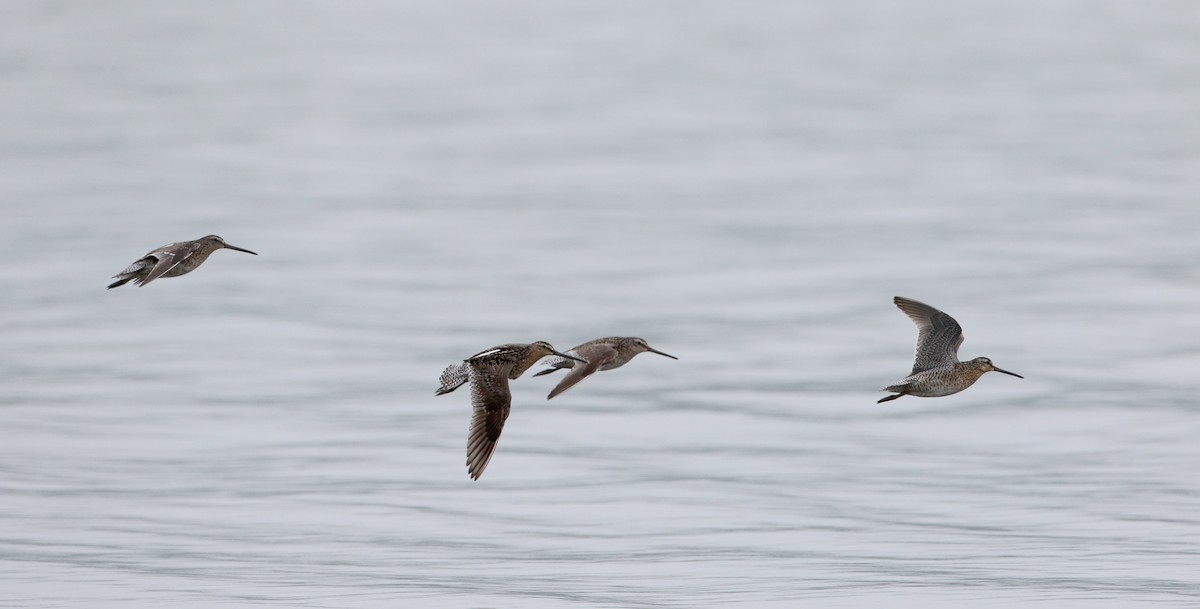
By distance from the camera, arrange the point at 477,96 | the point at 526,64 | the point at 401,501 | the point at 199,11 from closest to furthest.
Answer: the point at 401,501
the point at 477,96
the point at 526,64
the point at 199,11

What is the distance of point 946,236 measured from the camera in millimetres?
30312

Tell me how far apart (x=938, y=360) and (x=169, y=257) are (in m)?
5.82

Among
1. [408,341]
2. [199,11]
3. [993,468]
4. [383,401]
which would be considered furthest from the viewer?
[199,11]

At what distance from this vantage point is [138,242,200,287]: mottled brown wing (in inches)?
603

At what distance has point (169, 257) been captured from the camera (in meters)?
15.8

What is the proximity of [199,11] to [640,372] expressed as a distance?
4209 cm

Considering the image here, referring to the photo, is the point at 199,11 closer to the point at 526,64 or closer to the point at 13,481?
the point at 526,64

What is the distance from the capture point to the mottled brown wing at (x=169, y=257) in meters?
15.3

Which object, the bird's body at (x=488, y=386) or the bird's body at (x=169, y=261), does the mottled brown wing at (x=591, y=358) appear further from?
the bird's body at (x=169, y=261)

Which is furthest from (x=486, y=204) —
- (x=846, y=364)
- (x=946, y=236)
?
(x=846, y=364)

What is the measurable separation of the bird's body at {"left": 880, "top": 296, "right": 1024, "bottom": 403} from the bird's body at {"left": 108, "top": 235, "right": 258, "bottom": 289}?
203 inches

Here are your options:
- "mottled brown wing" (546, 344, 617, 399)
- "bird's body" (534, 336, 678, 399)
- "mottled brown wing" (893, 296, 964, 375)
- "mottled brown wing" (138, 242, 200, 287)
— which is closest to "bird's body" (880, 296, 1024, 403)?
"mottled brown wing" (893, 296, 964, 375)

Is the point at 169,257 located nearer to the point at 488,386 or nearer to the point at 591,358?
the point at 488,386

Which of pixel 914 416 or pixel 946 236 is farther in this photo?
pixel 946 236
